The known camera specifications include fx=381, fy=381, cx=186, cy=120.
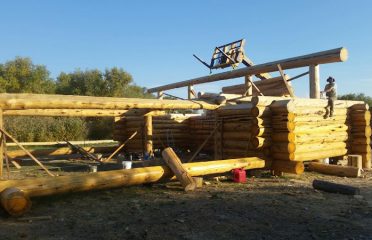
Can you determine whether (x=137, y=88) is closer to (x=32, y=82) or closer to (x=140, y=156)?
(x=32, y=82)

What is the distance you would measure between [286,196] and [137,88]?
135 ft

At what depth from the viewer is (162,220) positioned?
239 inches

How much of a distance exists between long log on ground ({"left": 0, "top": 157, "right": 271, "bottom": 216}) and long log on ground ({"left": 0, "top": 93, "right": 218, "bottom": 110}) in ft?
8.86

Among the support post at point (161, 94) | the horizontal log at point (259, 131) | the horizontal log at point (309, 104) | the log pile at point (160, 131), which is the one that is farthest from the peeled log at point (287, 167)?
the support post at point (161, 94)

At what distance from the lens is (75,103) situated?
32.5 feet

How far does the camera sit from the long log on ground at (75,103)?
9041mm

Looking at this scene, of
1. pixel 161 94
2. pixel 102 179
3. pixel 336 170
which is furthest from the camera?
pixel 161 94

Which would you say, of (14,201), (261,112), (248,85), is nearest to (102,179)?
(14,201)

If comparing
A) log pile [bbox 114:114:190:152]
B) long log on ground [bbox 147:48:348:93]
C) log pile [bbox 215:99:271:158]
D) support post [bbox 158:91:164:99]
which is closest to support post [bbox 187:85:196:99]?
long log on ground [bbox 147:48:348:93]

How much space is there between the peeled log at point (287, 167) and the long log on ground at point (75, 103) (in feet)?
9.57

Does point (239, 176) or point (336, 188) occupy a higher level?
point (239, 176)

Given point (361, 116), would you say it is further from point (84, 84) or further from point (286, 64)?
point (84, 84)

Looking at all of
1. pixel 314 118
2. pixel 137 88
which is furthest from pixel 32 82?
pixel 314 118

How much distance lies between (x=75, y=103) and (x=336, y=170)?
7753 millimetres
